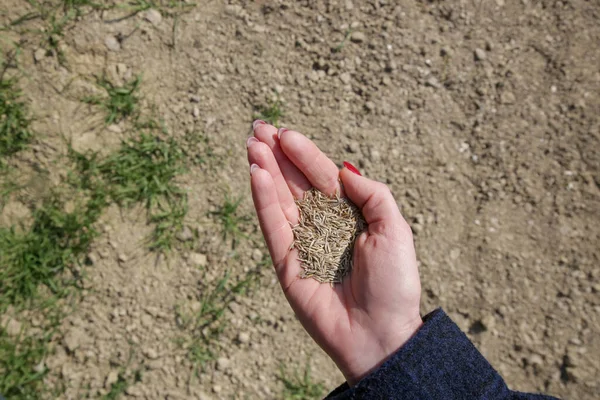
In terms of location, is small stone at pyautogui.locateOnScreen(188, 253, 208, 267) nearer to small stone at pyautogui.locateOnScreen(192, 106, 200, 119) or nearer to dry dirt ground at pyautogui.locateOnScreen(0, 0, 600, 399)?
dry dirt ground at pyautogui.locateOnScreen(0, 0, 600, 399)

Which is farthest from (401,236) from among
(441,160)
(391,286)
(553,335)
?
(553,335)

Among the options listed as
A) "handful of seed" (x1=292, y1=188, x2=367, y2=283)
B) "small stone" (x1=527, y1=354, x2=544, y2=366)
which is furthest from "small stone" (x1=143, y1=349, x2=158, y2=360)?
"small stone" (x1=527, y1=354, x2=544, y2=366)

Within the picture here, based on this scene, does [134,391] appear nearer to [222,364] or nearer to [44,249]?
[222,364]

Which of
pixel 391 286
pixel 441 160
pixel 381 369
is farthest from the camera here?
pixel 441 160

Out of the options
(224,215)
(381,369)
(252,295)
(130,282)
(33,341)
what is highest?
(381,369)

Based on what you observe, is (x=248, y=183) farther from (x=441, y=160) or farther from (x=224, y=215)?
(x=441, y=160)

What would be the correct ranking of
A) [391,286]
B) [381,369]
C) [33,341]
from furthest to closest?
[33,341], [391,286], [381,369]

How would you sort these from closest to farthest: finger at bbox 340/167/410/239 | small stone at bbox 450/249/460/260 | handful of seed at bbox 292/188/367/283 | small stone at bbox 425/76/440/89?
finger at bbox 340/167/410/239
handful of seed at bbox 292/188/367/283
small stone at bbox 450/249/460/260
small stone at bbox 425/76/440/89
